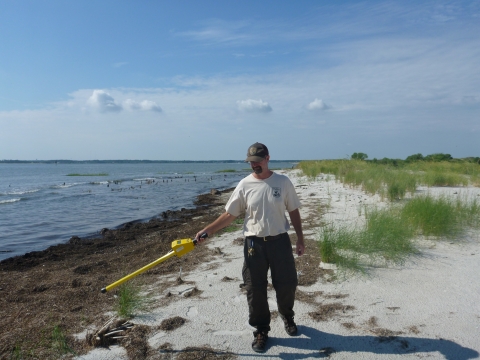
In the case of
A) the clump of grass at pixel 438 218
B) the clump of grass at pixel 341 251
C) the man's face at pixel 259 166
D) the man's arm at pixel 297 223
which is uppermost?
the man's face at pixel 259 166

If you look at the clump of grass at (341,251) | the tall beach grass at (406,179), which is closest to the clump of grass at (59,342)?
the clump of grass at (341,251)

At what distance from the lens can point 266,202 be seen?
369 cm

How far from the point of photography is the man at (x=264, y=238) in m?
3.69

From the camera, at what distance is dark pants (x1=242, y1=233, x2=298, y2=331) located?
3.70 meters

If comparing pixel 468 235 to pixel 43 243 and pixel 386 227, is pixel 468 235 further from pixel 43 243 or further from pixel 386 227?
pixel 43 243

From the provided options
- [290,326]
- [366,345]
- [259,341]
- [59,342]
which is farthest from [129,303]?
[366,345]

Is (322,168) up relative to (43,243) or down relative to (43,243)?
up

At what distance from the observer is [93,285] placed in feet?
19.4

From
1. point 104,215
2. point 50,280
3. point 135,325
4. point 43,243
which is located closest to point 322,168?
point 104,215

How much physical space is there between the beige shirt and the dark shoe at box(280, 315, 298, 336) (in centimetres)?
91

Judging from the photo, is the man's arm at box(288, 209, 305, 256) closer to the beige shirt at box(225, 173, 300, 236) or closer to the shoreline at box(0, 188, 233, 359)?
the beige shirt at box(225, 173, 300, 236)

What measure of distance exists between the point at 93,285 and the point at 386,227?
4.66 metres

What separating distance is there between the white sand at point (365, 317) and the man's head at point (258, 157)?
5.43 ft

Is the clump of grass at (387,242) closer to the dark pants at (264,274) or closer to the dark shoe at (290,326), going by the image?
Result: the dark shoe at (290,326)
